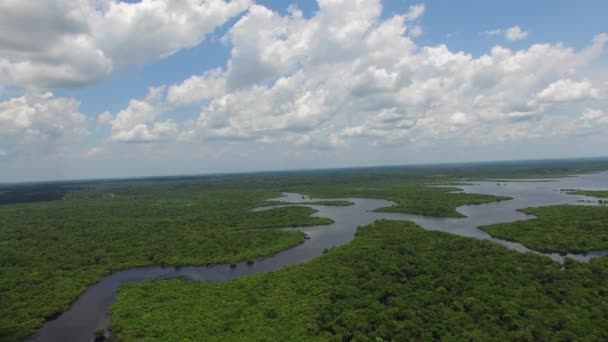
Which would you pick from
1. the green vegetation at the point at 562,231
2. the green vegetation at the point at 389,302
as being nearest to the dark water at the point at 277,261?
the green vegetation at the point at 562,231

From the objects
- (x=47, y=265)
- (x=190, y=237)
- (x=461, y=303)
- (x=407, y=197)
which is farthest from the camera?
Result: (x=407, y=197)

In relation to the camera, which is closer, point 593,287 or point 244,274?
point 593,287

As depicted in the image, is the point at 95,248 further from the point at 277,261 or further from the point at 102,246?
the point at 277,261

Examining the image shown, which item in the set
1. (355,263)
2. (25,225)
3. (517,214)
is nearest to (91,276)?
(355,263)

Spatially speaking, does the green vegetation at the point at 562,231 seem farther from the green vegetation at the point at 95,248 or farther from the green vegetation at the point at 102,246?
the green vegetation at the point at 95,248

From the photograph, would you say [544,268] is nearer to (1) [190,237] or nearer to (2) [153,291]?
(2) [153,291]

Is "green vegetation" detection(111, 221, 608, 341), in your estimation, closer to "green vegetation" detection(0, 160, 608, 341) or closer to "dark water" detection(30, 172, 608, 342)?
"dark water" detection(30, 172, 608, 342)
